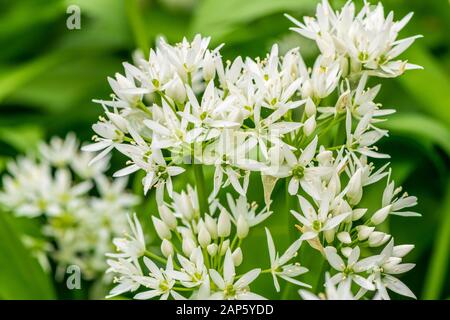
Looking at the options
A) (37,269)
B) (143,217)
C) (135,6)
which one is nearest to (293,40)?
(135,6)

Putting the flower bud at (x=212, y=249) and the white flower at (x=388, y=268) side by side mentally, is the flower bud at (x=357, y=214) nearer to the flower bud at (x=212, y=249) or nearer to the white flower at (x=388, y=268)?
the white flower at (x=388, y=268)

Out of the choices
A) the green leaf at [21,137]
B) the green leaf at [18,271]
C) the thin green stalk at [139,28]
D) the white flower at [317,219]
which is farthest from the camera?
the green leaf at [21,137]

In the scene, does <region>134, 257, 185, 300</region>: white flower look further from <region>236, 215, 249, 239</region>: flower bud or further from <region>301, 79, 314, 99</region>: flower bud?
<region>301, 79, 314, 99</region>: flower bud

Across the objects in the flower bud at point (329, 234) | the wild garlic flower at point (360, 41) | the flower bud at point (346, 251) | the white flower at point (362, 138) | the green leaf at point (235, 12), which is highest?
the green leaf at point (235, 12)

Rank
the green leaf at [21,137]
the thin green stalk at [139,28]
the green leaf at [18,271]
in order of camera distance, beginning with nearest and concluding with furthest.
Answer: the green leaf at [18,271]
the thin green stalk at [139,28]
the green leaf at [21,137]

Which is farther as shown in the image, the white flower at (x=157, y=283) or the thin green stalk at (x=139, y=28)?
the thin green stalk at (x=139, y=28)

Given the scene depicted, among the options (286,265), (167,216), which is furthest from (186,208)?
(286,265)

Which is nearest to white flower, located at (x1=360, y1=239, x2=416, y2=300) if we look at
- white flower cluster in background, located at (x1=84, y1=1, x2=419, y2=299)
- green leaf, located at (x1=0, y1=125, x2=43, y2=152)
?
white flower cluster in background, located at (x1=84, y1=1, x2=419, y2=299)

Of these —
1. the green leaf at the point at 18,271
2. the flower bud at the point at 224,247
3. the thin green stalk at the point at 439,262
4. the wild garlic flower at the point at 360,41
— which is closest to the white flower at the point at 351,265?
the flower bud at the point at 224,247

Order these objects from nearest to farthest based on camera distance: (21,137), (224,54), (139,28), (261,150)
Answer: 1. (261,150)
2. (139,28)
3. (224,54)
4. (21,137)

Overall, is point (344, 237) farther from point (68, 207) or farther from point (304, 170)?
point (68, 207)
